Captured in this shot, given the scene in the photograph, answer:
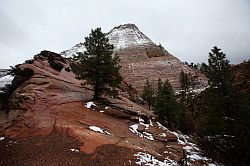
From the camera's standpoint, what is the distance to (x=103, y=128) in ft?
57.7

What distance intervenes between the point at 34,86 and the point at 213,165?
17.6 meters

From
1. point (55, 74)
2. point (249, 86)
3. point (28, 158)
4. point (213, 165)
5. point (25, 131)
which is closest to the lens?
point (28, 158)

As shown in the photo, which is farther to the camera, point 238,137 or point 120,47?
point 120,47

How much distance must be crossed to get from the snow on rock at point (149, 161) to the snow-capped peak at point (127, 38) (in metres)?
104

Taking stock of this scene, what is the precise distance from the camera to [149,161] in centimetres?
1312

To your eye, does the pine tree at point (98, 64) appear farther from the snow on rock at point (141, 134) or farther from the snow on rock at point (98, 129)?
the snow on rock at point (98, 129)

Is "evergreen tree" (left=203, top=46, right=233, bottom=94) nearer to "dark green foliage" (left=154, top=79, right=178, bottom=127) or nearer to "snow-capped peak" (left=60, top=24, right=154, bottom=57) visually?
"dark green foliage" (left=154, top=79, right=178, bottom=127)

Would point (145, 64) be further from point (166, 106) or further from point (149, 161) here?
point (149, 161)

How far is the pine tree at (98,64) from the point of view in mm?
23125

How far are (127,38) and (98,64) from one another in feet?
351

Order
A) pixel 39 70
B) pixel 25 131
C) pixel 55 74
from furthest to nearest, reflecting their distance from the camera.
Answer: pixel 55 74 < pixel 39 70 < pixel 25 131

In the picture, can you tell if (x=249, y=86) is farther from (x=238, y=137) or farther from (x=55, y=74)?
(x=55, y=74)

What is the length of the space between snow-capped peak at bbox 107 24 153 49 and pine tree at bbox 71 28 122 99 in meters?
92.2

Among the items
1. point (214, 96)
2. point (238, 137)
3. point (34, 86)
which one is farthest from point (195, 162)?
point (34, 86)
